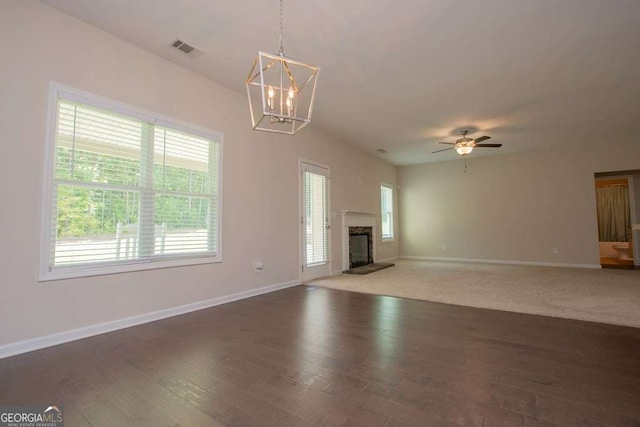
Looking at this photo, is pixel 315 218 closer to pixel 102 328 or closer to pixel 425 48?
pixel 425 48

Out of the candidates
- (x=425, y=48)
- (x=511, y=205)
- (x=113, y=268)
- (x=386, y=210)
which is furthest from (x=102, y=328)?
(x=511, y=205)

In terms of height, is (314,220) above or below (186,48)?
below

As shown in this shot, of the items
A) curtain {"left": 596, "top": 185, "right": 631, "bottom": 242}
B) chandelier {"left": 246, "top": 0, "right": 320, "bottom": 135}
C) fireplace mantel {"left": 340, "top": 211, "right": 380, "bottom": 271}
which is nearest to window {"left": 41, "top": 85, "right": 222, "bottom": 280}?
chandelier {"left": 246, "top": 0, "right": 320, "bottom": 135}

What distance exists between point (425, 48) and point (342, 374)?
10.6 ft

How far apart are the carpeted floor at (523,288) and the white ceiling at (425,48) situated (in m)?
2.84

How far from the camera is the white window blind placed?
5391 mm

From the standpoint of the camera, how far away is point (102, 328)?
2.73m

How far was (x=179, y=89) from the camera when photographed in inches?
137

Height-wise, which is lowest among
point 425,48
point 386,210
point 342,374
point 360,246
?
point 342,374

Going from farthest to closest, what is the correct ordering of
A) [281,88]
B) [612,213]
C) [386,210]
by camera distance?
[386,210] < [612,213] < [281,88]

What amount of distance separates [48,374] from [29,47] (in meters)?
2.57

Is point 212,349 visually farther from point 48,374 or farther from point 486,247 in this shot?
point 486,247

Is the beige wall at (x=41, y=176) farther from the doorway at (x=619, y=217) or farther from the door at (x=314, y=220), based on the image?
the doorway at (x=619, y=217)

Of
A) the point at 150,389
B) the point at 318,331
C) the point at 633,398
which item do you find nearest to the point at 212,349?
the point at 150,389
